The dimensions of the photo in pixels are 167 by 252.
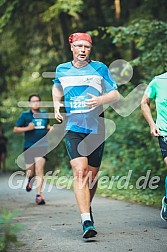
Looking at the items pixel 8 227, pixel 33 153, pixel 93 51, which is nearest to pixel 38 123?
pixel 33 153

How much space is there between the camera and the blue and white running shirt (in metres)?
7.15

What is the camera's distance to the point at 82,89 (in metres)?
7.15

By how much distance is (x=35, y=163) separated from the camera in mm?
11906

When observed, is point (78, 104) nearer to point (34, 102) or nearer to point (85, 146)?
point (85, 146)

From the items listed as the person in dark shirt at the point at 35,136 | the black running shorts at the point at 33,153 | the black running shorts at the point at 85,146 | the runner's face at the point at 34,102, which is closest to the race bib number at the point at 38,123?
the person in dark shirt at the point at 35,136

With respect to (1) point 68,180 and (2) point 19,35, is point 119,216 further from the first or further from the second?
(2) point 19,35

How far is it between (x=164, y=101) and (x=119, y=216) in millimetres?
2256

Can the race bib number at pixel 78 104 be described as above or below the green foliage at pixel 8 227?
above

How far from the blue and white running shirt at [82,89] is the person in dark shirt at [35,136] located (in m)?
4.57

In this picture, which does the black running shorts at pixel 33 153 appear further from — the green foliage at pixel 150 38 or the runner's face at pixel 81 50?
the runner's face at pixel 81 50

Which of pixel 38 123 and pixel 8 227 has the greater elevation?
pixel 8 227

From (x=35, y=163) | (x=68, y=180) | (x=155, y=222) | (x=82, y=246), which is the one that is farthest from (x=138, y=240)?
(x=68, y=180)

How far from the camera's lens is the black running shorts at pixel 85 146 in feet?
23.2

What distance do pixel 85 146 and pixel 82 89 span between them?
2.18 ft
